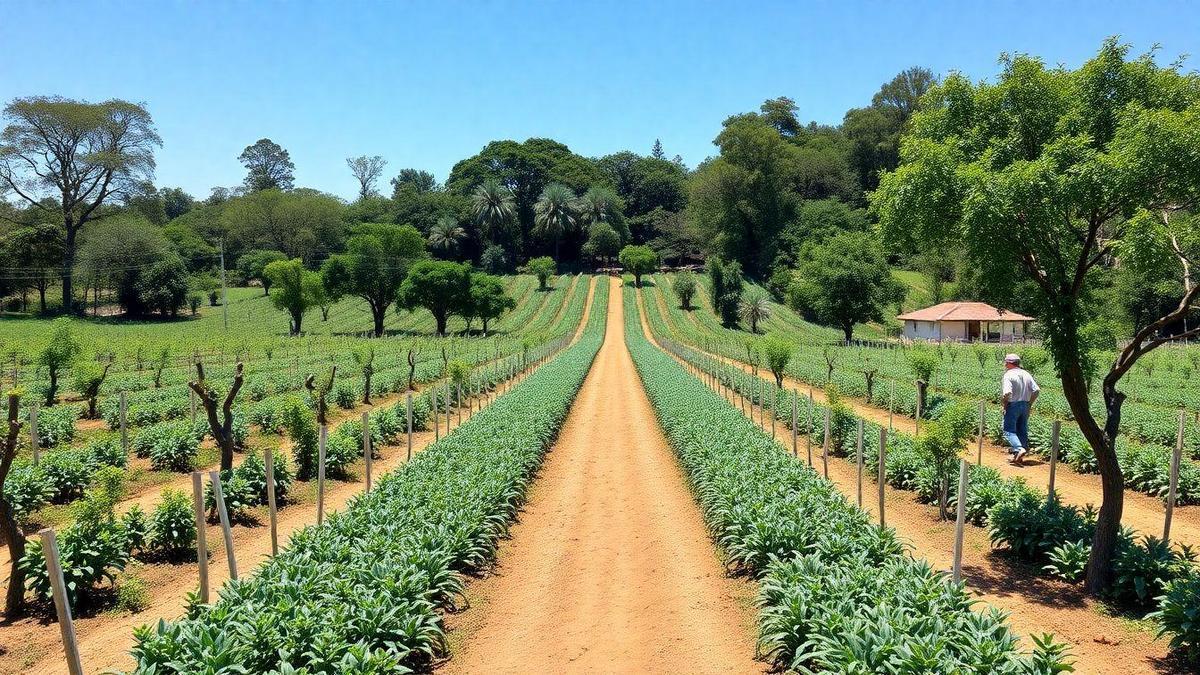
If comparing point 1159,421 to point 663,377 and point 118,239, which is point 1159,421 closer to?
point 663,377

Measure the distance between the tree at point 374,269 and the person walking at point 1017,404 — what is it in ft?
180

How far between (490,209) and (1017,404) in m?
86.0

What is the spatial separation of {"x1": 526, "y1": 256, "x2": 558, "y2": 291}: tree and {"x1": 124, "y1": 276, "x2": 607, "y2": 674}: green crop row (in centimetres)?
7126

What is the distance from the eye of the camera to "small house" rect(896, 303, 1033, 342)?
189ft

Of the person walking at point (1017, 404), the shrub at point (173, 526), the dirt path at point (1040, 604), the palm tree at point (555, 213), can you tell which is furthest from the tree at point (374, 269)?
the dirt path at point (1040, 604)

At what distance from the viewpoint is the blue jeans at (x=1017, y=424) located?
1564 cm

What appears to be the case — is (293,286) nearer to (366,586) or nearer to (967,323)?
(366,586)

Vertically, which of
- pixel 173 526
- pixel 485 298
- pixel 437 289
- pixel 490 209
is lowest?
pixel 173 526

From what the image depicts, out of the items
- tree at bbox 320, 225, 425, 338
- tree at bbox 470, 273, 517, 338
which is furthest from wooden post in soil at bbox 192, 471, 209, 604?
tree at bbox 320, 225, 425, 338

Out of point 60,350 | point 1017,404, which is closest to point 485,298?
point 60,350

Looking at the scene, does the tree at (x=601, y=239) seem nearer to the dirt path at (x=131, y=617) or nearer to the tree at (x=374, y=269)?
the tree at (x=374, y=269)

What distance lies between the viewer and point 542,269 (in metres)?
83.8

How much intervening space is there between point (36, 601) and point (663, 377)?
22385 mm

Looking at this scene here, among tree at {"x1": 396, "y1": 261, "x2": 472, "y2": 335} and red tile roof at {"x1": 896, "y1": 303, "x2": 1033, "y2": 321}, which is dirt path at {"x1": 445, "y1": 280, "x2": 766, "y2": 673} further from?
red tile roof at {"x1": 896, "y1": 303, "x2": 1033, "y2": 321}
